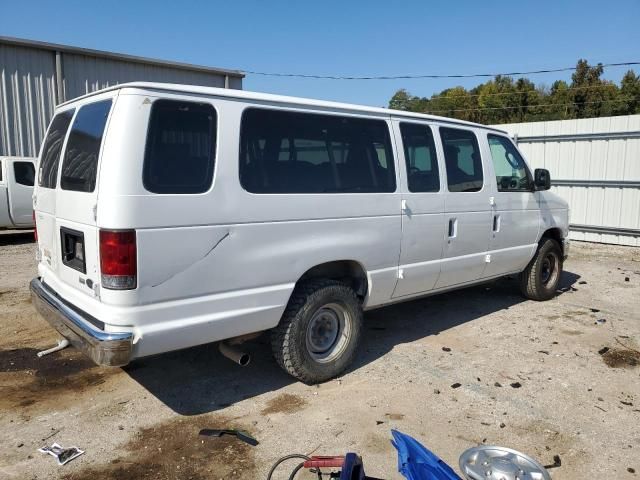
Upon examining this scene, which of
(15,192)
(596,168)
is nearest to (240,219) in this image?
(15,192)

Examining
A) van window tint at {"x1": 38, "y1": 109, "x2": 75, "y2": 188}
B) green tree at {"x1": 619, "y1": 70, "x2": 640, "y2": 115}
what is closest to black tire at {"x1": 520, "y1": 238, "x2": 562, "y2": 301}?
van window tint at {"x1": 38, "y1": 109, "x2": 75, "y2": 188}

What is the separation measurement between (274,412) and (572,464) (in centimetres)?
202

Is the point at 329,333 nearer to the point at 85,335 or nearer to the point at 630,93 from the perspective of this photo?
the point at 85,335

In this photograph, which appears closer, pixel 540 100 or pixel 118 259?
pixel 118 259

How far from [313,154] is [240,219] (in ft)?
2.98

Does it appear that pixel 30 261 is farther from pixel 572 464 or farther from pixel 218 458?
pixel 572 464

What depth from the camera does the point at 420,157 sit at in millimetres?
4840

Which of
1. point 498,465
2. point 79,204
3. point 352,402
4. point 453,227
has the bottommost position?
point 352,402

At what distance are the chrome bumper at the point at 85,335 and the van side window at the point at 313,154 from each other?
1306 mm

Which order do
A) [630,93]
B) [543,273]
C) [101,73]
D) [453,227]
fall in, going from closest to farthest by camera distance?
[453,227]
[543,273]
[101,73]
[630,93]

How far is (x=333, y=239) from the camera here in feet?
13.3

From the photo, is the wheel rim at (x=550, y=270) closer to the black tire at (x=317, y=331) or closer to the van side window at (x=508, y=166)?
the van side window at (x=508, y=166)

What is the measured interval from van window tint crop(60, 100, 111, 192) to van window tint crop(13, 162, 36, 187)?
9088mm

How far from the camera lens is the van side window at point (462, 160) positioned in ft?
16.8
